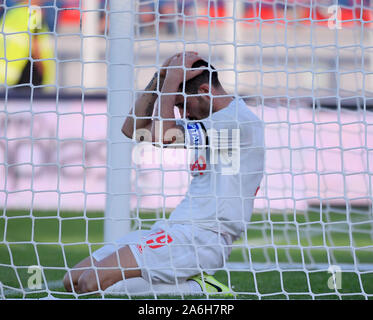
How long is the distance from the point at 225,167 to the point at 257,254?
76.2 inches

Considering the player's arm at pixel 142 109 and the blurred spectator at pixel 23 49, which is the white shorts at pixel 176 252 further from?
the blurred spectator at pixel 23 49

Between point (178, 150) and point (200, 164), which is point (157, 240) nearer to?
point (200, 164)

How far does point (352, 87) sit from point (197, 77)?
5.73 m

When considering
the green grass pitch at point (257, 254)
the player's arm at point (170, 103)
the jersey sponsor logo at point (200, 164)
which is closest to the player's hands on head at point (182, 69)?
the player's arm at point (170, 103)

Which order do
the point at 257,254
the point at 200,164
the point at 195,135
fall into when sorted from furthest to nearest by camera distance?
the point at 257,254, the point at 200,164, the point at 195,135

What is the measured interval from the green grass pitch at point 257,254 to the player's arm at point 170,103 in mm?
372

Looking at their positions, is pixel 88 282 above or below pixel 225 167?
below

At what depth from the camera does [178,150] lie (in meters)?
4.90

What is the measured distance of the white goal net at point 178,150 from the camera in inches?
113

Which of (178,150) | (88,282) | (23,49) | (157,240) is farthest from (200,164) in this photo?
(23,49)

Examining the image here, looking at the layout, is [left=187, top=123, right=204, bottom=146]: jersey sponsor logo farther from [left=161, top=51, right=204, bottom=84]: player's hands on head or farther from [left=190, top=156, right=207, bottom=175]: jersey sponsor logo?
[left=161, top=51, right=204, bottom=84]: player's hands on head

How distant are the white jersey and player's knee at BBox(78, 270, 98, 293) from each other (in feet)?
1.39

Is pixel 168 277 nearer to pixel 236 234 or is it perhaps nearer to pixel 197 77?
pixel 236 234
